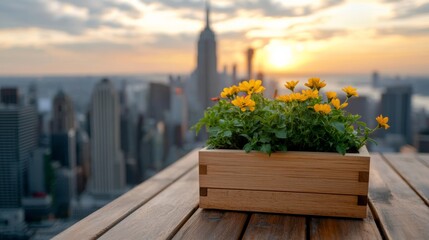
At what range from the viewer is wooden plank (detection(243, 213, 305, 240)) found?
0.98m

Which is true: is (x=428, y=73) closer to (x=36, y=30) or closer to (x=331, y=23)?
(x=331, y=23)

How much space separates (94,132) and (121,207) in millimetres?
19658

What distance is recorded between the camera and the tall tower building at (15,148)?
1252cm

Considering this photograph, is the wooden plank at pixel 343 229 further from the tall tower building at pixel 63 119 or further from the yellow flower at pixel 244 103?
the tall tower building at pixel 63 119

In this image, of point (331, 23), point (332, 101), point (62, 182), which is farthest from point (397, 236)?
point (62, 182)

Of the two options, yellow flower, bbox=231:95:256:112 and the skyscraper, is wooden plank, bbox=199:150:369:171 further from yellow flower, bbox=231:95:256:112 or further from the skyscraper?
the skyscraper

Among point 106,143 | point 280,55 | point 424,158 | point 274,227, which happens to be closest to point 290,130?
point 274,227

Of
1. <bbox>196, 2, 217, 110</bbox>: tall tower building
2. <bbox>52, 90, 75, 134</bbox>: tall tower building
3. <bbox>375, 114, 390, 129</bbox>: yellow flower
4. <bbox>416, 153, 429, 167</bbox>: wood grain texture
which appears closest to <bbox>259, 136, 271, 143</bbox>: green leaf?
<bbox>375, 114, 390, 129</bbox>: yellow flower

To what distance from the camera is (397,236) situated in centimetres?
99

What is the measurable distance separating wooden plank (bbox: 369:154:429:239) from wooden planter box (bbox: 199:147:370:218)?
9cm

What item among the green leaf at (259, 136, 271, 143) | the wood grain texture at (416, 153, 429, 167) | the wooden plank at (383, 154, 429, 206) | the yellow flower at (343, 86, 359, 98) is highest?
the yellow flower at (343, 86, 359, 98)

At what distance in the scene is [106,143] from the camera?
20000mm

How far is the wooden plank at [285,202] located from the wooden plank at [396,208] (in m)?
0.09

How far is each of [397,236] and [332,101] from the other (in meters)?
0.42
